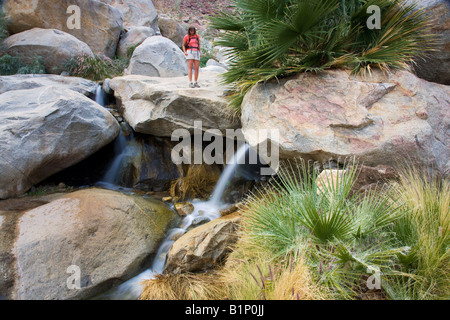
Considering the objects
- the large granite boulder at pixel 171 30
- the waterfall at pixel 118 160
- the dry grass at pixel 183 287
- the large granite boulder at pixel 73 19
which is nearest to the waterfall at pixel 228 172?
the waterfall at pixel 118 160

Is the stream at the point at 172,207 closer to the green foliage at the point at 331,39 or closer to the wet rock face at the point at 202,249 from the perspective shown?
the wet rock face at the point at 202,249

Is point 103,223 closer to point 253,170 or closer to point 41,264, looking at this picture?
point 41,264

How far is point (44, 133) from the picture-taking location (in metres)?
4.98

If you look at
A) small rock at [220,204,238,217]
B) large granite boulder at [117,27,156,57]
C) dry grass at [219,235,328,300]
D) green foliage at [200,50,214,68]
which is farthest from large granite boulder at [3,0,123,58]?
dry grass at [219,235,328,300]

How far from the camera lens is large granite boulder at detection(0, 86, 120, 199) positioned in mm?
4707

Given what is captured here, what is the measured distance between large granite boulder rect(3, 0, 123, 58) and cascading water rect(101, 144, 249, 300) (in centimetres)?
907

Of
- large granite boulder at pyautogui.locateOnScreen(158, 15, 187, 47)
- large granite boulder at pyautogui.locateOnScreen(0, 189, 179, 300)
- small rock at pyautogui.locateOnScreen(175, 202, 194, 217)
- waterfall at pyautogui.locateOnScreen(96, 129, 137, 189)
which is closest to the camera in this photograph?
large granite boulder at pyautogui.locateOnScreen(0, 189, 179, 300)

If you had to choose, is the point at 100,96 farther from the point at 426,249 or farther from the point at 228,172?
the point at 426,249

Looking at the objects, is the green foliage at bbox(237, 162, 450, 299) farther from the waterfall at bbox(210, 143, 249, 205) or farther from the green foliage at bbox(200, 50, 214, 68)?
the green foliage at bbox(200, 50, 214, 68)

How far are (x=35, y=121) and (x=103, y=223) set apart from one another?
2445 mm

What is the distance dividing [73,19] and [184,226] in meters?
10.4

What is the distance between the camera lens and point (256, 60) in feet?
15.8

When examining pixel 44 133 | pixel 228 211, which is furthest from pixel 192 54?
pixel 228 211

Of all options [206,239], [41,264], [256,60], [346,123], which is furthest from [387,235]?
[41,264]
